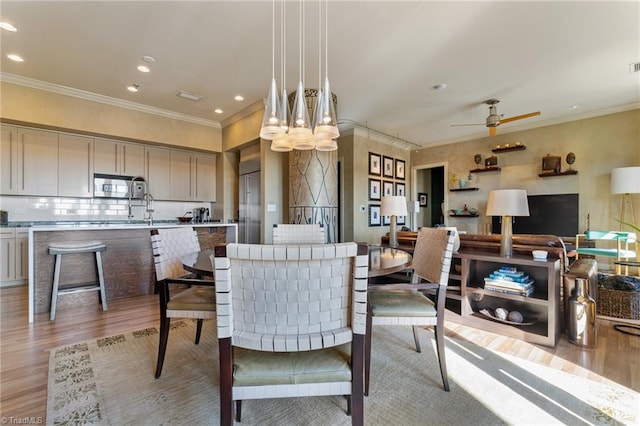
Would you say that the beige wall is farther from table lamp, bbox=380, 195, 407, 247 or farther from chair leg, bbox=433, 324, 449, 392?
chair leg, bbox=433, 324, 449, 392

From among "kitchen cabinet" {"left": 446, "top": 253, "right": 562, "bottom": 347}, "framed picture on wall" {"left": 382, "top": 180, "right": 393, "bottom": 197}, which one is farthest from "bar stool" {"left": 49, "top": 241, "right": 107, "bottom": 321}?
"framed picture on wall" {"left": 382, "top": 180, "right": 393, "bottom": 197}

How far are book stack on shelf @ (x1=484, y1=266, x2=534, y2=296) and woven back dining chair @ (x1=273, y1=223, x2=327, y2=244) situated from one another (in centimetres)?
163

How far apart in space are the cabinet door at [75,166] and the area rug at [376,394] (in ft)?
10.6

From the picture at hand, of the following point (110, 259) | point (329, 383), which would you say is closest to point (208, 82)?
point (110, 259)

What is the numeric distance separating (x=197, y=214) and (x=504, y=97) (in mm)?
5650

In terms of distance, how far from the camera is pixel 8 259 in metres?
3.82

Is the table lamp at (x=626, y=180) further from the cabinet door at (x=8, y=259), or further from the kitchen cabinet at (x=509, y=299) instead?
the cabinet door at (x=8, y=259)

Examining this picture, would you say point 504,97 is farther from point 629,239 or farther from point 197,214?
point 197,214

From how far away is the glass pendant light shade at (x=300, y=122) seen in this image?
2.17 m

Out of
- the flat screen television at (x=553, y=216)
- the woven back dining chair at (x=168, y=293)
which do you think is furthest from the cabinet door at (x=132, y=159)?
the flat screen television at (x=553, y=216)

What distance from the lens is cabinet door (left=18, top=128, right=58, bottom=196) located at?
13.0 feet

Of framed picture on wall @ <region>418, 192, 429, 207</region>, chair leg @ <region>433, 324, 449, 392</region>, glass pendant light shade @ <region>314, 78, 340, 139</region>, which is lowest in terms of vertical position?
chair leg @ <region>433, 324, 449, 392</region>

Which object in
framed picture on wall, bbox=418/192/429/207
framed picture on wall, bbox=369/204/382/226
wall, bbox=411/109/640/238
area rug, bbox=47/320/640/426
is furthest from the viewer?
framed picture on wall, bbox=418/192/429/207

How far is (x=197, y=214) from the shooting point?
17.8ft
